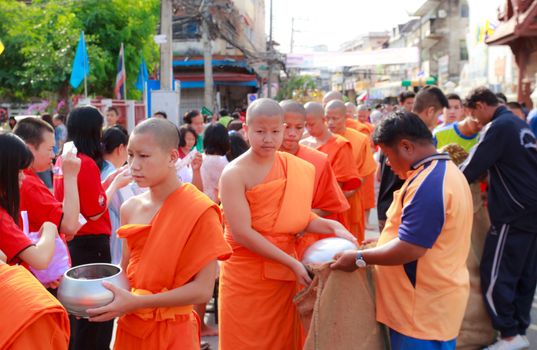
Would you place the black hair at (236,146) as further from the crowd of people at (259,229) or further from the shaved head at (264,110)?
the shaved head at (264,110)

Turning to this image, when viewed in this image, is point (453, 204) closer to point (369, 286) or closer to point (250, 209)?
point (369, 286)

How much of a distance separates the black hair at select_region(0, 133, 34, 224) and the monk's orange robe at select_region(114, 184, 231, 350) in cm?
47

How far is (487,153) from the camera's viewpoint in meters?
4.06

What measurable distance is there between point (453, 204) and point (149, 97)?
11296mm

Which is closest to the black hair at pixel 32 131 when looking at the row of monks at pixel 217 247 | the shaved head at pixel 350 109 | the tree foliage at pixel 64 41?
the row of monks at pixel 217 247

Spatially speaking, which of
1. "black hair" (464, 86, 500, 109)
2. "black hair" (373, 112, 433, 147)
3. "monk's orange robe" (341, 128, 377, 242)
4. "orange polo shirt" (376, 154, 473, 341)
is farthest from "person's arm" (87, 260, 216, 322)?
"monk's orange robe" (341, 128, 377, 242)

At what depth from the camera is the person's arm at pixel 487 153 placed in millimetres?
4051

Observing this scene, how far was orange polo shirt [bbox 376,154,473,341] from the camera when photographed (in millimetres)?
2547

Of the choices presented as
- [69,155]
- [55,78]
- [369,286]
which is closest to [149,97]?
[55,78]

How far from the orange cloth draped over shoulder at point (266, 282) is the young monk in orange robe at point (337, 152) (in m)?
1.94

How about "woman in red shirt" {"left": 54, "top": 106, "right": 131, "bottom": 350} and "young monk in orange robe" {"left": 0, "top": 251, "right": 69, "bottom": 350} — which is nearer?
"young monk in orange robe" {"left": 0, "top": 251, "right": 69, "bottom": 350}

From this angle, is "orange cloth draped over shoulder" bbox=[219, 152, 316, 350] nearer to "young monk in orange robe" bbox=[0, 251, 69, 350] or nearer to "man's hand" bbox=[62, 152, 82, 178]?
"man's hand" bbox=[62, 152, 82, 178]

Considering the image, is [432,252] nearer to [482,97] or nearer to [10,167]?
[10,167]

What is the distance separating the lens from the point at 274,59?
3412cm
